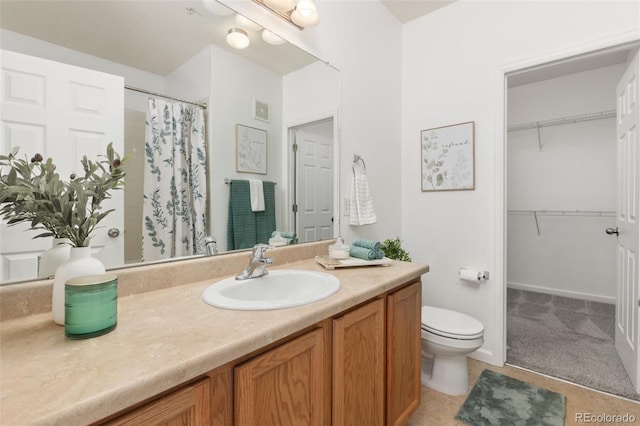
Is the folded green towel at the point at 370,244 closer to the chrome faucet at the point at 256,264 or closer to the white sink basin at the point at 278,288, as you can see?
the white sink basin at the point at 278,288

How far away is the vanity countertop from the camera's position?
467 millimetres

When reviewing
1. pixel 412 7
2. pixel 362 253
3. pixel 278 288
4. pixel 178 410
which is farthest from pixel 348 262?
pixel 412 7

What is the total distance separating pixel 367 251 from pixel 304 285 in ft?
1.27

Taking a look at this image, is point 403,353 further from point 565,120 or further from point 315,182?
point 565,120

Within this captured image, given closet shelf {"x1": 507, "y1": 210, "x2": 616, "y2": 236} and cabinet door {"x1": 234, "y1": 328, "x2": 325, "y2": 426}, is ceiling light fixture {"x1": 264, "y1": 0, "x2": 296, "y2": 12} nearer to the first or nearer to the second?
cabinet door {"x1": 234, "y1": 328, "x2": 325, "y2": 426}

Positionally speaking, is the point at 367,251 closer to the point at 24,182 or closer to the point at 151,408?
the point at 151,408

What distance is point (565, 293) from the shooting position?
134 inches

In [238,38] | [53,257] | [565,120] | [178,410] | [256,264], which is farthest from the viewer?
[565,120]

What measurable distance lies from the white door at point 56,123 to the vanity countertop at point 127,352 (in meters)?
0.19

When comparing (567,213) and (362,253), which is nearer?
(362,253)

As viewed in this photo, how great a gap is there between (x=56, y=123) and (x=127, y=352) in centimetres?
72

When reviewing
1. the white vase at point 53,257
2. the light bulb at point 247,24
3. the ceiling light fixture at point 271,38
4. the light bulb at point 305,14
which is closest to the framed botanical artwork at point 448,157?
the light bulb at point 305,14

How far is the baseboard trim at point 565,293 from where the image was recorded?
318 cm

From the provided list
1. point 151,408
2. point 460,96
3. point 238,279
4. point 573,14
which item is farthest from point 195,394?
point 573,14
